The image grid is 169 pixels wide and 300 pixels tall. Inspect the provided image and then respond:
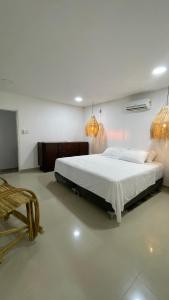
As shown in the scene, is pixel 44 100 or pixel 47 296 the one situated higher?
pixel 44 100

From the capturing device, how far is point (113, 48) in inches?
76.3

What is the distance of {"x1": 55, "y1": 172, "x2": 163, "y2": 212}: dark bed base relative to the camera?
7.52ft

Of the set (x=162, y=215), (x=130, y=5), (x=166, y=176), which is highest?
(x=130, y=5)

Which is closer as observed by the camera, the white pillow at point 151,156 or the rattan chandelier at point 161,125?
the rattan chandelier at point 161,125

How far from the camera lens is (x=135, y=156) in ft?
11.5

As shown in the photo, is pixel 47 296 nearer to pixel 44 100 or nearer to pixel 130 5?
pixel 130 5

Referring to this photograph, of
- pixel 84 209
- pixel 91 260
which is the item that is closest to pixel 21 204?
pixel 91 260

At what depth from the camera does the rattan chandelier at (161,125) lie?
323cm

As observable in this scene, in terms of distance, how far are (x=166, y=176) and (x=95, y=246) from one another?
2.67 metres

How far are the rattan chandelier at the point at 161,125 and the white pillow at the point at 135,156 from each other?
0.53 meters

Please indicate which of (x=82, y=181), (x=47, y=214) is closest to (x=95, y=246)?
(x=47, y=214)

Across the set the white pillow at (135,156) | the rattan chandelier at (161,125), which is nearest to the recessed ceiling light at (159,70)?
the rattan chandelier at (161,125)

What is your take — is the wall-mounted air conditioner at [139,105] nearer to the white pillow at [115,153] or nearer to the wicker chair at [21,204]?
the white pillow at [115,153]

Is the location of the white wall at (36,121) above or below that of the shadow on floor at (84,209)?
above
